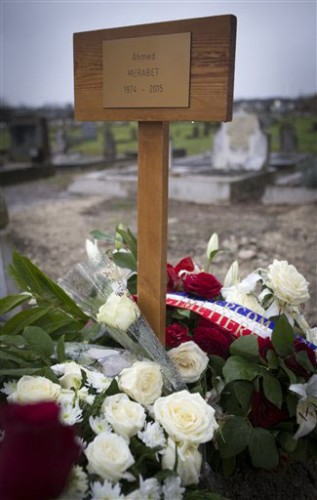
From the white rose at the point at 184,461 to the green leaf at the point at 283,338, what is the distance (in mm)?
352

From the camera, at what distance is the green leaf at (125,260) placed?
1500 mm

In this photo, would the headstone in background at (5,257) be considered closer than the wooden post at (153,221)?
No

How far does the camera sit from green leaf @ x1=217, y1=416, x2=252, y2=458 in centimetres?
103

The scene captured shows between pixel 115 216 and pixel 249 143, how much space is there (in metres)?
2.60

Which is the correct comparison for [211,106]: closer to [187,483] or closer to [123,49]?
[123,49]

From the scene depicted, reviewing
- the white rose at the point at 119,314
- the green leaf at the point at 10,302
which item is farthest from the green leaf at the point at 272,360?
the green leaf at the point at 10,302

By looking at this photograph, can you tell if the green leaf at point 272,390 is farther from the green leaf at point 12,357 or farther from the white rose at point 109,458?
the green leaf at point 12,357

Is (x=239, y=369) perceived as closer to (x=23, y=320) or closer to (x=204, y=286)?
(x=204, y=286)

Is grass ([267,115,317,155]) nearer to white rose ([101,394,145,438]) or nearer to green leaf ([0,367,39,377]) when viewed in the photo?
green leaf ([0,367,39,377])

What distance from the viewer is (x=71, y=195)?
636cm

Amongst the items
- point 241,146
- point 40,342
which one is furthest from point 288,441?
point 241,146

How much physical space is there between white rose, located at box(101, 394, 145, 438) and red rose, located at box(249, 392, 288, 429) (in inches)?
12.7

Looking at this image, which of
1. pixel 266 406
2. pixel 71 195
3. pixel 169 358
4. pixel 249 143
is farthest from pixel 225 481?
pixel 249 143

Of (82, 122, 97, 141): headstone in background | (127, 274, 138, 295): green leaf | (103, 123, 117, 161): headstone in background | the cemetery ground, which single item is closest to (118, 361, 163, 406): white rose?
(127, 274, 138, 295): green leaf
